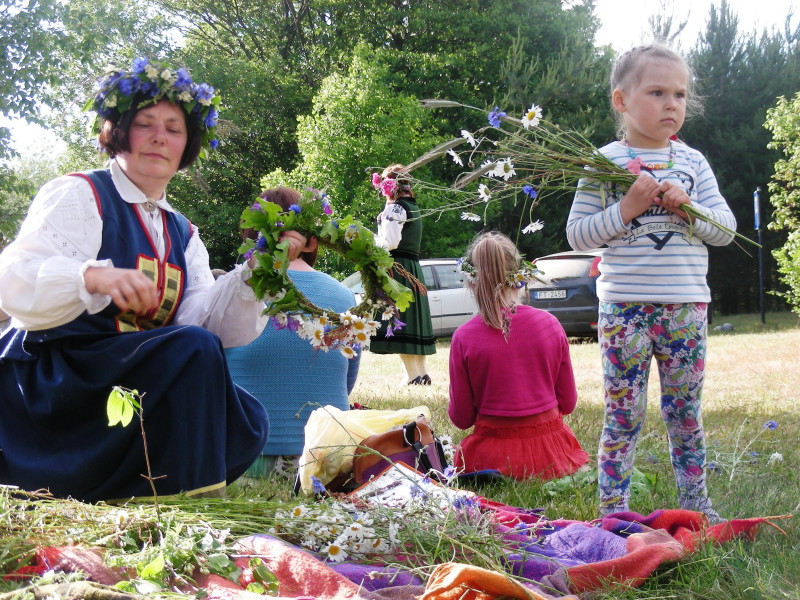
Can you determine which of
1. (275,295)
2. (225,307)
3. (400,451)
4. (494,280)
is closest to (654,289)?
(494,280)

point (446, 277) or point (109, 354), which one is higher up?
point (446, 277)

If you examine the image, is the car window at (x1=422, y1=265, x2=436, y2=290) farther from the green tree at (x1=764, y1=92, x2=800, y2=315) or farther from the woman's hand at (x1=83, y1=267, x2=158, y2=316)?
the woman's hand at (x1=83, y1=267, x2=158, y2=316)

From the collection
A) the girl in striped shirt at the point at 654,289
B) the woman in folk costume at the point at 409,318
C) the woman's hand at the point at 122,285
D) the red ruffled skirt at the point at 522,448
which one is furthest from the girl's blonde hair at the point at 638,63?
the woman in folk costume at the point at 409,318

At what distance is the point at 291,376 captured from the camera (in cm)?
389

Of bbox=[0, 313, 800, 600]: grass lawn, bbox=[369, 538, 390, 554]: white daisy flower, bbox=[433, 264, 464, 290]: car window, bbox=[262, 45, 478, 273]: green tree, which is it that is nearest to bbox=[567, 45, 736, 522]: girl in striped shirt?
bbox=[0, 313, 800, 600]: grass lawn

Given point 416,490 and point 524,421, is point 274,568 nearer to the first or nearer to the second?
point 416,490

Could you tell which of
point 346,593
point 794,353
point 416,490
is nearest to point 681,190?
point 416,490

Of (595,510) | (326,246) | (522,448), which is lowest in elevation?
(595,510)

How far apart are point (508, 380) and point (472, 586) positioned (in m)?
1.94

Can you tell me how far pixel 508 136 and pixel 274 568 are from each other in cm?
197

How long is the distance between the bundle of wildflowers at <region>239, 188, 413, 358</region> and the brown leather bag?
0.42 meters

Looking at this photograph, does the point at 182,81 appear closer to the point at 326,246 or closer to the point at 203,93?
the point at 203,93

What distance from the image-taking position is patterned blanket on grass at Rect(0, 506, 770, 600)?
1.89m

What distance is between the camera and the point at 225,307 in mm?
3051
